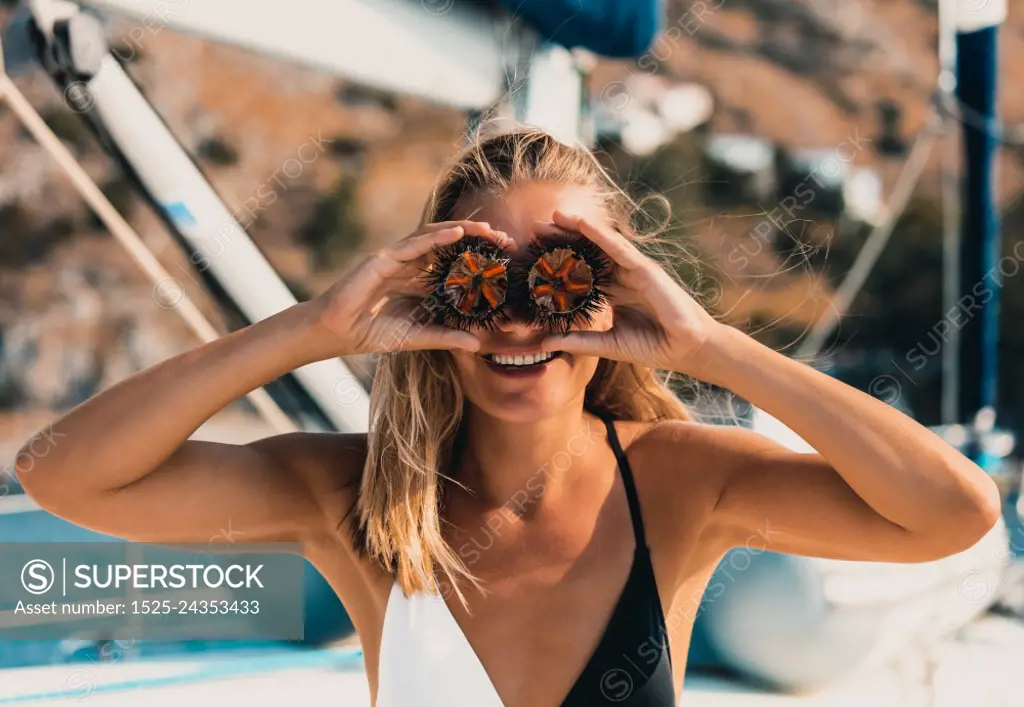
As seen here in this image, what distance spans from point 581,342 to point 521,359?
81mm

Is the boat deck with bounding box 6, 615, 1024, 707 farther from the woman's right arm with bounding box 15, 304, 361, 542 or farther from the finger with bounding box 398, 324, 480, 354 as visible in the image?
the finger with bounding box 398, 324, 480, 354

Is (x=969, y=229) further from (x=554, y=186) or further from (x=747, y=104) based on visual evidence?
(x=747, y=104)

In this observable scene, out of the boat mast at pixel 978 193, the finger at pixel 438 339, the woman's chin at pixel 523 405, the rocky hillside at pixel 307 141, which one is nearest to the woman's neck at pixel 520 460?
the woman's chin at pixel 523 405

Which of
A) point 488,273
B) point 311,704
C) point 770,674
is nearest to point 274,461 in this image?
point 488,273

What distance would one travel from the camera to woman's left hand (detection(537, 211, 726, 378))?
1.10m

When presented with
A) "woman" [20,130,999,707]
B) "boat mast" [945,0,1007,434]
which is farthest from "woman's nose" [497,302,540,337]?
"boat mast" [945,0,1007,434]

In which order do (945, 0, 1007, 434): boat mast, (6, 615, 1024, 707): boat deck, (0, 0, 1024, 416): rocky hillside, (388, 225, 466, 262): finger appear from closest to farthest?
(388, 225, 466, 262): finger
(6, 615, 1024, 707): boat deck
(945, 0, 1007, 434): boat mast
(0, 0, 1024, 416): rocky hillside

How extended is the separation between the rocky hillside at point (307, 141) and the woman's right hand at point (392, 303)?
11.5m

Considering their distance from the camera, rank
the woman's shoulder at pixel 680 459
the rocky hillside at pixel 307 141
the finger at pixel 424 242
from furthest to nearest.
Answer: the rocky hillside at pixel 307 141 < the woman's shoulder at pixel 680 459 < the finger at pixel 424 242

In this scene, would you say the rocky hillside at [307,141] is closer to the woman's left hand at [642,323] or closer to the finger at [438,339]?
the woman's left hand at [642,323]

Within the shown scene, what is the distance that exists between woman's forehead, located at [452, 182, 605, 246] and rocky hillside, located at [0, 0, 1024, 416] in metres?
11.3

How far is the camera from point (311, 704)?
2.80 meters

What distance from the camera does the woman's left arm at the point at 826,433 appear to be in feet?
3.59

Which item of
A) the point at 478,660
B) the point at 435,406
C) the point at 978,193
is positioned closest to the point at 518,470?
the point at 435,406
